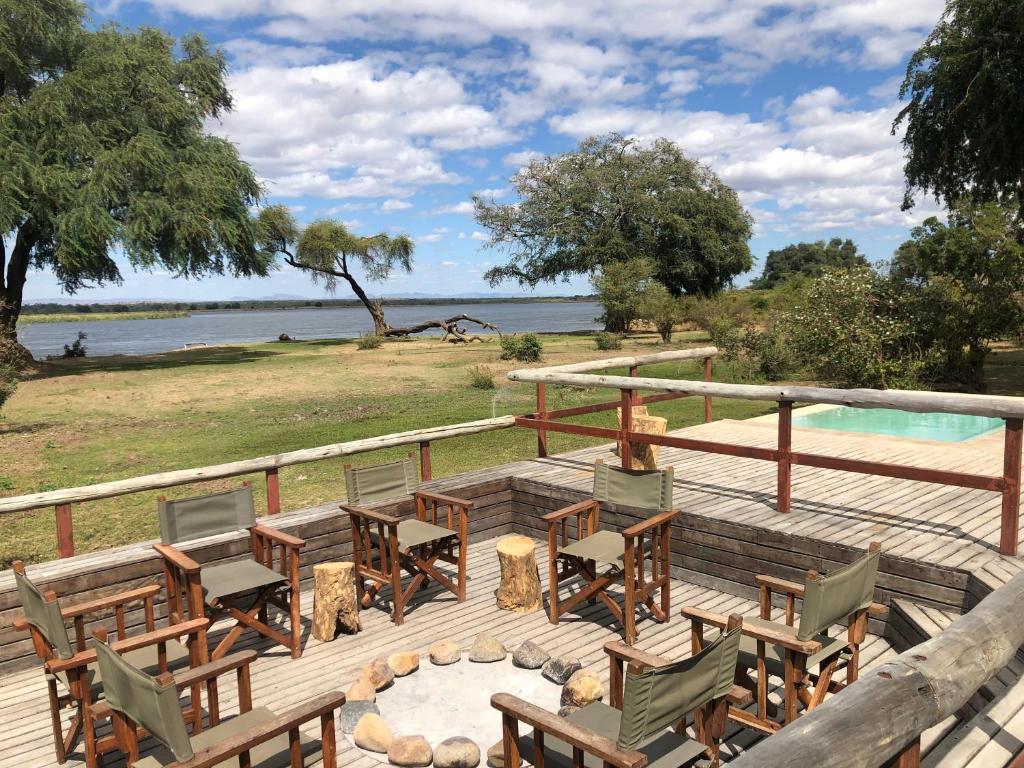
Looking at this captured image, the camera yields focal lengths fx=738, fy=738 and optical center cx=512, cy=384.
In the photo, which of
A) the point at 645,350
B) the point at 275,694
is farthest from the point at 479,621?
the point at 645,350

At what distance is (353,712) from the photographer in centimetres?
398

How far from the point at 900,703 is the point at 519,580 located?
3647mm

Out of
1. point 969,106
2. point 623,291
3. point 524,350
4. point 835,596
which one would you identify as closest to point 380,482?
point 835,596

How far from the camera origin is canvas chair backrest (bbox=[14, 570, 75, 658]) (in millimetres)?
3541

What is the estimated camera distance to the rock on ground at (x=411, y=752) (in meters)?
3.55

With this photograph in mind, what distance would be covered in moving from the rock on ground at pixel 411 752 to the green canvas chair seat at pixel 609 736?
645 mm

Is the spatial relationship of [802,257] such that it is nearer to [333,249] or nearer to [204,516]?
[333,249]

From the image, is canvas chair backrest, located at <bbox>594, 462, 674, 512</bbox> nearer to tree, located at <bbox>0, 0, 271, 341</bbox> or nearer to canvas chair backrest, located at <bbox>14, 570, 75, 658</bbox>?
canvas chair backrest, located at <bbox>14, 570, 75, 658</bbox>

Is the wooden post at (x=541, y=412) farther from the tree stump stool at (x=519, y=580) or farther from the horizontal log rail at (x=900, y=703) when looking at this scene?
the horizontal log rail at (x=900, y=703)

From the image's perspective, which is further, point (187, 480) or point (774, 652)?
point (187, 480)

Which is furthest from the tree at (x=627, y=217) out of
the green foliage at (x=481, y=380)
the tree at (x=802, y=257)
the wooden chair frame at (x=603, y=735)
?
the tree at (x=802, y=257)

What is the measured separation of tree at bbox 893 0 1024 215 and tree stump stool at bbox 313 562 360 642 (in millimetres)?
15344

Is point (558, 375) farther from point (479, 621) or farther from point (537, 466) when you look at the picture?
point (479, 621)

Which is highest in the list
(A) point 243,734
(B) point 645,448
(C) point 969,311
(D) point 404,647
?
(C) point 969,311
